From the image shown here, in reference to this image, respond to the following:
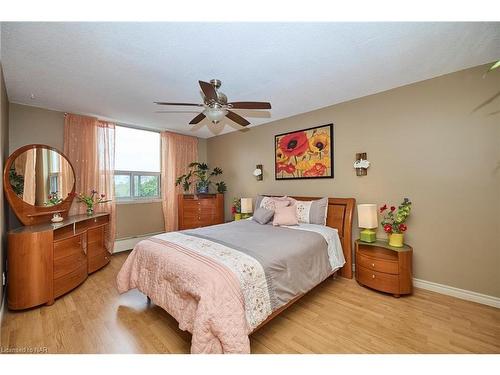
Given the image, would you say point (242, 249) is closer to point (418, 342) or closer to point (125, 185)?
point (418, 342)

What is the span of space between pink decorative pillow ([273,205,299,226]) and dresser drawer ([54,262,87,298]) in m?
2.65

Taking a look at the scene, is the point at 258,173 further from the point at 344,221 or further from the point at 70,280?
the point at 70,280

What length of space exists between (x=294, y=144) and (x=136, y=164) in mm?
3195

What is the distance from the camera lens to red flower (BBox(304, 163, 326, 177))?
3.30 metres

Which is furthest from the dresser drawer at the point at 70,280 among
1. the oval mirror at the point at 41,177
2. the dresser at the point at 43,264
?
the oval mirror at the point at 41,177

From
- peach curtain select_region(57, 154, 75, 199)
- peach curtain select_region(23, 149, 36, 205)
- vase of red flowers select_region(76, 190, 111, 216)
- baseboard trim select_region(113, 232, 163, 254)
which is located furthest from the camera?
baseboard trim select_region(113, 232, 163, 254)

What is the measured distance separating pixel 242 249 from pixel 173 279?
0.64 metres

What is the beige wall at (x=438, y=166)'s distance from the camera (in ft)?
6.93

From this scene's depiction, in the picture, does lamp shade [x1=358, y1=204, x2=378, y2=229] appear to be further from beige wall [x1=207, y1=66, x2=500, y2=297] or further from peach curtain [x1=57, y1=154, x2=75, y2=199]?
peach curtain [x1=57, y1=154, x2=75, y2=199]

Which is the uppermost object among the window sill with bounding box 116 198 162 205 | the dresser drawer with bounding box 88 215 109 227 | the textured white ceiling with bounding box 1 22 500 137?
the textured white ceiling with bounding box 1 22 500 137

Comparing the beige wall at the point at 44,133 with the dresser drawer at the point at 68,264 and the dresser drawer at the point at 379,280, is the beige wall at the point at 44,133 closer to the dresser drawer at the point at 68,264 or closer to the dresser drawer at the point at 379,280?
the dresser drawer at the point at 68,264

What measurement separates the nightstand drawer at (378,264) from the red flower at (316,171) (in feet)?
4.35

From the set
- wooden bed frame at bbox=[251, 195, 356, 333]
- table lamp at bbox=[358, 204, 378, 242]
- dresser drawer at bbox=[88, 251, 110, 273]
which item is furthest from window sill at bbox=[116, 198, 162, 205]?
table lamp at bbox=[358, 204, 378, 242]
